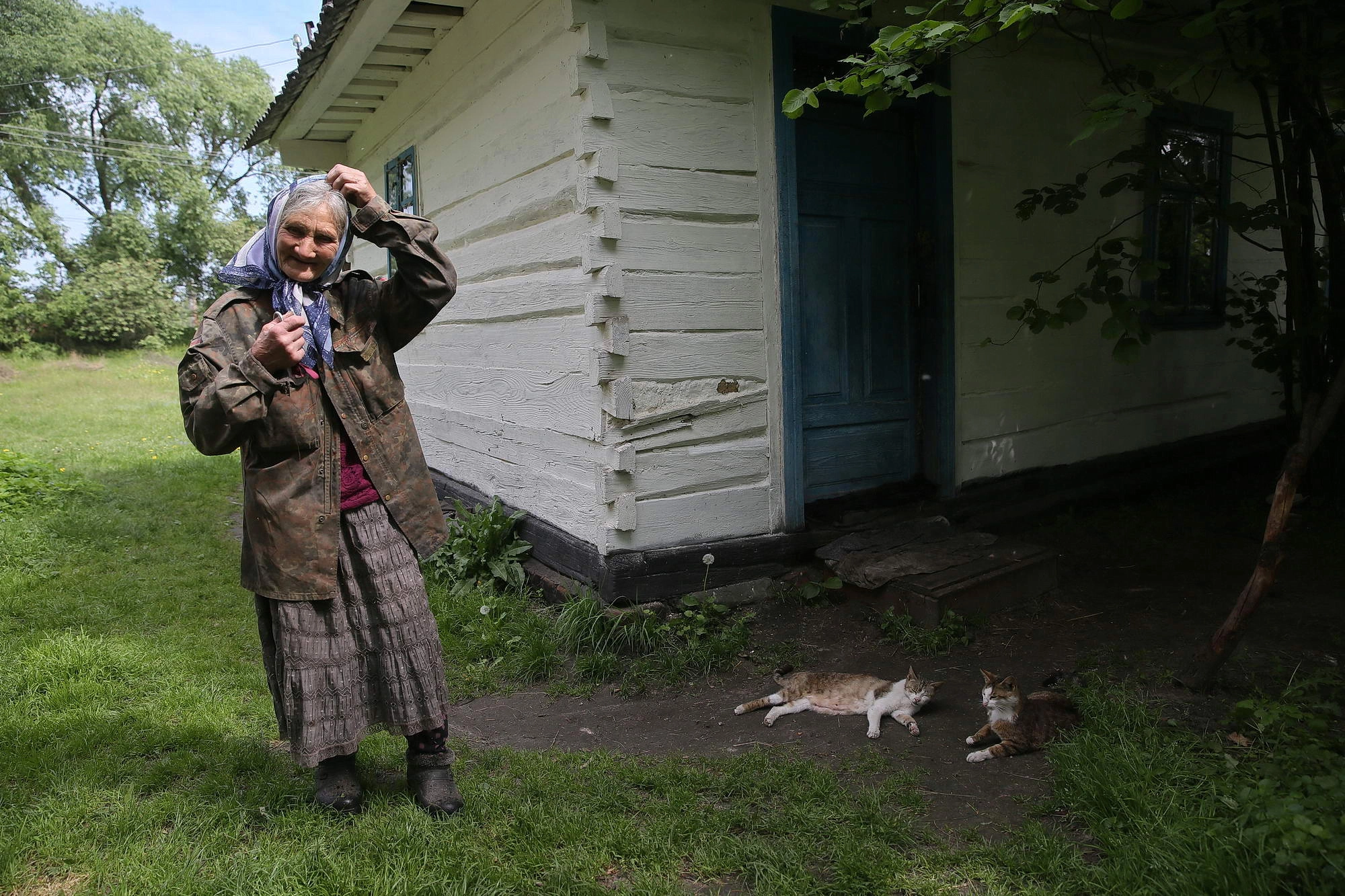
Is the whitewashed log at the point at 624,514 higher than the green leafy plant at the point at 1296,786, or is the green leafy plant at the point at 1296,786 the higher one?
the whitewashed log at the point at 624,514

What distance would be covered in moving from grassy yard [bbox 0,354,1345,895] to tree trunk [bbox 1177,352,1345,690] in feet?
0.93

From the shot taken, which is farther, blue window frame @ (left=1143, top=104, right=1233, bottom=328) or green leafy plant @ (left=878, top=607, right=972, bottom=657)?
blue window frame @ (left=1143, top=104, right=1233, bottom=328)

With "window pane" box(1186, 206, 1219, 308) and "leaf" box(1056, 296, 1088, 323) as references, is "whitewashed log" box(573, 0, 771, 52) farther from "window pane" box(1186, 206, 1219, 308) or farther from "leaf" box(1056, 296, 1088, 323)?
"window pane" box(1186, 206, 1219, 308)

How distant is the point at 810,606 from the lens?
4719 mm

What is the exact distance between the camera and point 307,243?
8.58 feet

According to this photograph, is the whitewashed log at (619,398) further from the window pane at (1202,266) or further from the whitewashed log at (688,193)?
the window pane at (1202,266)

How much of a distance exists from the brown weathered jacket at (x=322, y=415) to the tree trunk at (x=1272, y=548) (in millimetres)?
2770

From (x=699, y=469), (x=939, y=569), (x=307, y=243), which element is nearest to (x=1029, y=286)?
(x=939, y=569)

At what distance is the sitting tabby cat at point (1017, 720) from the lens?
3.13 meters


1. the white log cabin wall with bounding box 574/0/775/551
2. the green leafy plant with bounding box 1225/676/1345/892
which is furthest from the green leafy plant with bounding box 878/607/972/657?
the green leafy plant with bounding box 1225/676/1345/892

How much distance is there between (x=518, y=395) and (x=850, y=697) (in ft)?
9.37

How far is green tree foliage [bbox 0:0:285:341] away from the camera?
91.8 feet

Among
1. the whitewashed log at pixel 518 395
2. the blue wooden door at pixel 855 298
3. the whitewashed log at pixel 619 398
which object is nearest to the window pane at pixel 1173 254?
the blue wooden door at pixel 855 298

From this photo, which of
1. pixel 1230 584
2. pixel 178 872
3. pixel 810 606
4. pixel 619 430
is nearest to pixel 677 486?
pixel 619 430
